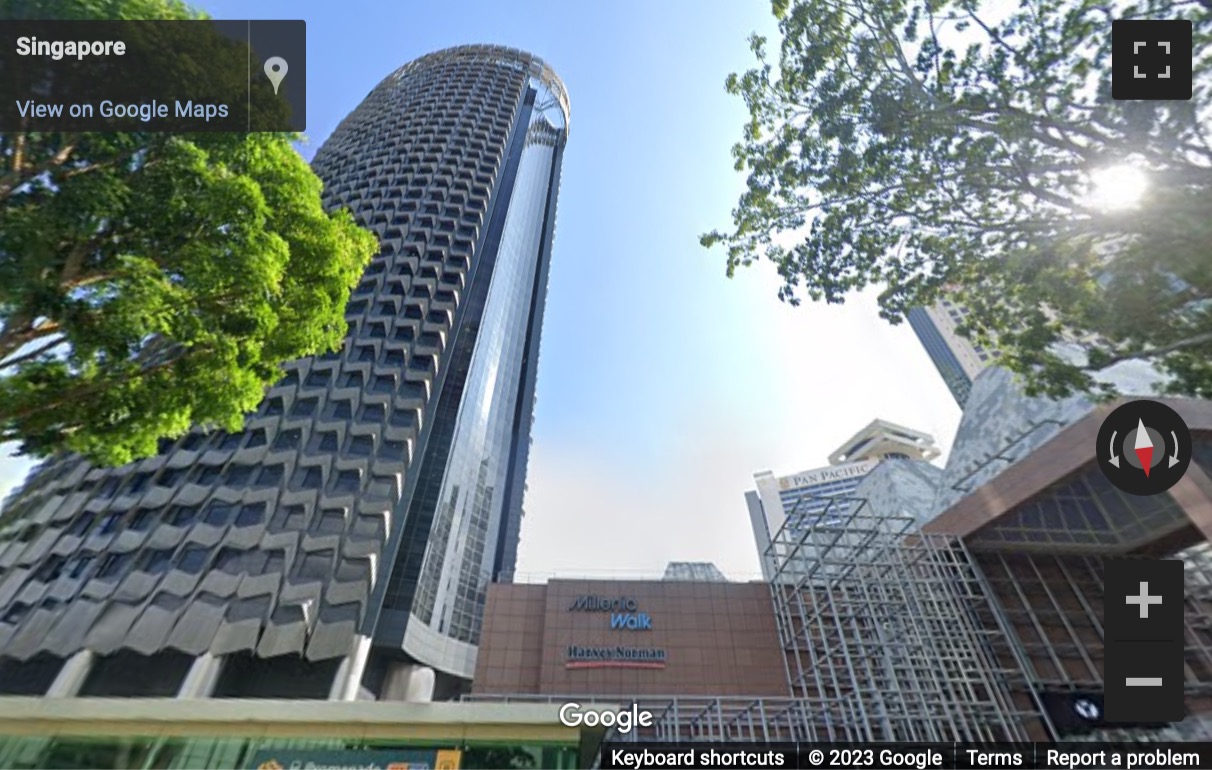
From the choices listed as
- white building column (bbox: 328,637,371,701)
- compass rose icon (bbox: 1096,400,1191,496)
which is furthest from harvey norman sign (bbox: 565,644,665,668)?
compass rose icon (bbox: 1096,400,1191,496)

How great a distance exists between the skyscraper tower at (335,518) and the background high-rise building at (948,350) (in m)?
79.9

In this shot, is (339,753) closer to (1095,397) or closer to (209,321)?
(209,321)

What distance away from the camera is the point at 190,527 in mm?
28688

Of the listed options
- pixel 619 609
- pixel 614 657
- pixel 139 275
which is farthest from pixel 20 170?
pixel 619 609

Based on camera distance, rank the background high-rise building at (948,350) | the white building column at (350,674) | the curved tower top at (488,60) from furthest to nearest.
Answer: the background high-rise building at (948,350), the curved tower top at (488,60), the white building column at (350,674)

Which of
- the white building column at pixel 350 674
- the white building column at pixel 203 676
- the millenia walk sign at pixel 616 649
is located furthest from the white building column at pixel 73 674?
the millenia walk sign at pixel 616 649

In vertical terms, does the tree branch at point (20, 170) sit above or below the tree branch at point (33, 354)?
above

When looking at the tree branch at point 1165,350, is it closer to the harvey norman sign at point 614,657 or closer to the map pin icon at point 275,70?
the map pin icon at point 275,70

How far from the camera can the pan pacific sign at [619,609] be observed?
2111cm

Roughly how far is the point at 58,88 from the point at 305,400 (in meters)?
31.2

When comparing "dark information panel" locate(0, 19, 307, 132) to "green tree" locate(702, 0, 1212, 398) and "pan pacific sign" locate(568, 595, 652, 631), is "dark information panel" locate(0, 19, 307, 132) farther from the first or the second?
"pan pacific sign" locate(568, 595, 652, 631)

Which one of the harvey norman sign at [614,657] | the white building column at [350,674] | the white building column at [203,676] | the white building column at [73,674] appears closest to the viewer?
the harvey norman sign at [614,657]

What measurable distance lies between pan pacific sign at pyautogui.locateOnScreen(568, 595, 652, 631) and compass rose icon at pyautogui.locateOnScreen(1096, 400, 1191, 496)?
17638 mm

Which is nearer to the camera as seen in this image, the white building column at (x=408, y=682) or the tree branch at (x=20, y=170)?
the tree branch at (x=20, y=170)
